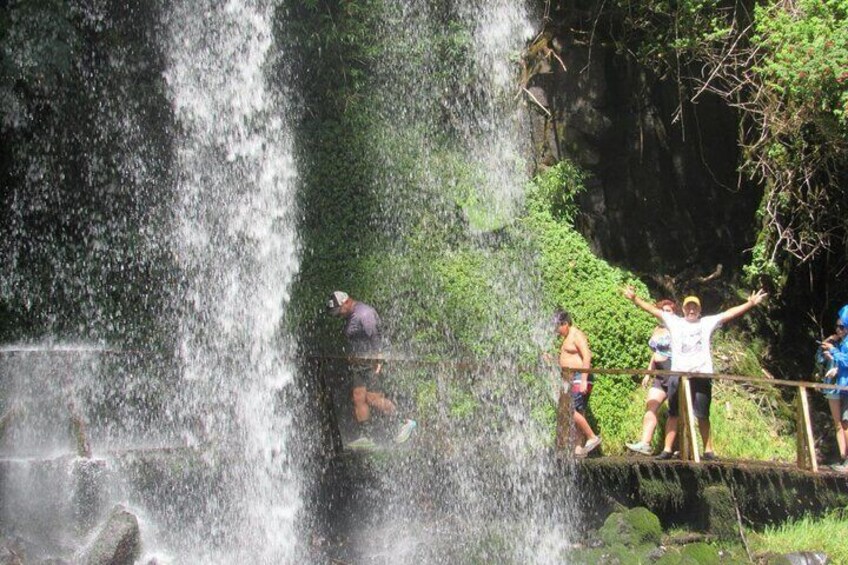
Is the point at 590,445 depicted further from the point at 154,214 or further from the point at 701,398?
the point at 154,214

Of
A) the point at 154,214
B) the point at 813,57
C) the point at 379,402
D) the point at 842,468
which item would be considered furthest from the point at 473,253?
the point at 842,468

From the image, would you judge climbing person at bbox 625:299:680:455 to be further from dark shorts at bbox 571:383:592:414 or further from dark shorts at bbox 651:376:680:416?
dark shorts at bbox 571:383:592:414

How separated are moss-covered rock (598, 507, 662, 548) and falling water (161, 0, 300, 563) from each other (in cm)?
246

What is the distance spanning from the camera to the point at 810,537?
8.52 metres

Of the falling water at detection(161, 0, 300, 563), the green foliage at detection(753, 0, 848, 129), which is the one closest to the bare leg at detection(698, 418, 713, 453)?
the green foliage at detection(753, 0, 848, 129)

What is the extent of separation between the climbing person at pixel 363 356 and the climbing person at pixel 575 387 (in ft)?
4.43

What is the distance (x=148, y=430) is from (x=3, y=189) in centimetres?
378

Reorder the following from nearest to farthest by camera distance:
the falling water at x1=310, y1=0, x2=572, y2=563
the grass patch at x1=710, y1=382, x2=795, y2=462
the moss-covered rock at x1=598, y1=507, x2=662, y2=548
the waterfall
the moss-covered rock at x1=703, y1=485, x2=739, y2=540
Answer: the moss-covered rock at x1=598, y1=507, x2=662, y2=548 < the moss-covered rock at x1=703, y1=485, x2=739, y2=540 < the falling water at x1=310, y1=0, x2=572, y2=563 < the waterfall < the grass patch at x1=710, y1=382, x2=795, y2=462

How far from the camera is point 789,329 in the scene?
12.3 m

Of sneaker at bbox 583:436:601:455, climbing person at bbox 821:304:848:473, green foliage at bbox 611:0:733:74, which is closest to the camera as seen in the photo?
sneaker at bbox 583:436:601:455

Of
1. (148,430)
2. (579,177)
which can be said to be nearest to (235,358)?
(148,430)

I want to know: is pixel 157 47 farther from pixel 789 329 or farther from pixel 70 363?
pixel 789 329

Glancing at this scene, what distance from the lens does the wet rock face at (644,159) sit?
12.6 meters

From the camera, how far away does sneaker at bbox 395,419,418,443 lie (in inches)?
364
